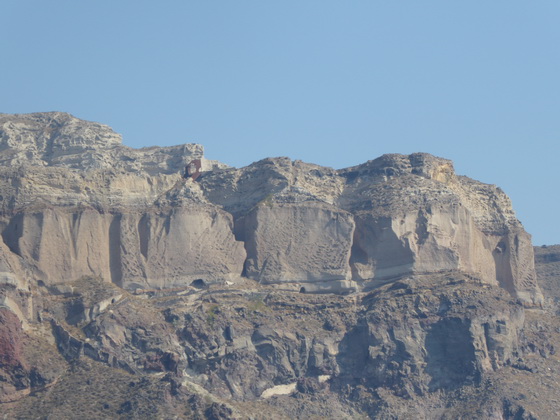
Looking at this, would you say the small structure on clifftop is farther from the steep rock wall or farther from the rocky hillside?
the steep rock wall

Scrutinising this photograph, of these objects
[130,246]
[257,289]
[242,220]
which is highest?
[242,220]

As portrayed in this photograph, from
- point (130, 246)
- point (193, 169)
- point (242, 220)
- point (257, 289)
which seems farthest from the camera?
point (193, 169)

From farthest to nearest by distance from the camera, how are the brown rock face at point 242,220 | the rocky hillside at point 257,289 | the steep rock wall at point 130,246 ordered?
1. the brown rock face at point 242,220
2. the steep rock wall at point 130,246
3. the rocky hillside at point 257,289

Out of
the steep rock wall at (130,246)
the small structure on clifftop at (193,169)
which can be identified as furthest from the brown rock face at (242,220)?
the small structure on clifftop at (193,169)

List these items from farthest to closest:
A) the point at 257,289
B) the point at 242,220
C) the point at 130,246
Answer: the point at 242,220 → the point at 130,246 → the point at 257,289

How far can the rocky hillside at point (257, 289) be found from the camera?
12862 cm

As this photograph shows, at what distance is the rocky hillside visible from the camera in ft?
422

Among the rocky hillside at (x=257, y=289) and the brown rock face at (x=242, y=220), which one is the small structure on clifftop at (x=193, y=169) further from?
the rocky hillside at (x=257, y=289)

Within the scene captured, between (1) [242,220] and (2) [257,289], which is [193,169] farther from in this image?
(2) [257,289]

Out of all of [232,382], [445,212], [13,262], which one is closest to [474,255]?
[445,212]

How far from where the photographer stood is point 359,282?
142750 mm

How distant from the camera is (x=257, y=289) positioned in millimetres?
139750

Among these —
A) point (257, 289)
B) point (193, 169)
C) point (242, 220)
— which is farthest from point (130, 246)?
point (193, 169)

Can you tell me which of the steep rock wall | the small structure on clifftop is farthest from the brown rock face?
the small structure on clifftop
